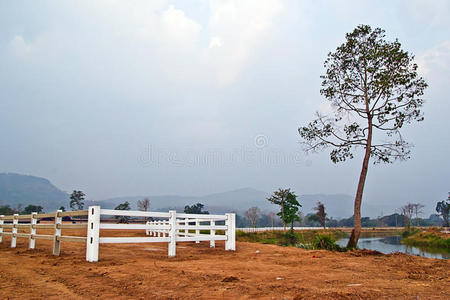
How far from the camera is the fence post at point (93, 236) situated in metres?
Answer: 7.28

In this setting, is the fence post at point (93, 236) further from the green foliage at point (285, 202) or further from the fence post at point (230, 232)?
the green foliage at point (285, 202)

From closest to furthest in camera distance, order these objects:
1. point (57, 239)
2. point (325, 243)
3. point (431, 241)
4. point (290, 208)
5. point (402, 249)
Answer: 1. point (57, 239)
2. point (325, 243)
3. point (402, 249)
4. point (431, 241)
5. point (290, 208)

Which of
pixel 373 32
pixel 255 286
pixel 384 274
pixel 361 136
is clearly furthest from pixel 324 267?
pixel 373 32

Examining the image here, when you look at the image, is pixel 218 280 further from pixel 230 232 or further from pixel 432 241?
pixel 432 241

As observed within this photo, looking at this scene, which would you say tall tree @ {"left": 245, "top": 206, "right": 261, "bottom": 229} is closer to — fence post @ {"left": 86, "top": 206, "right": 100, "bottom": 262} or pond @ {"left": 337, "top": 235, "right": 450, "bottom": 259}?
pond @ {"left": 337, "top": 235, "right": 450, "bottom": 259}

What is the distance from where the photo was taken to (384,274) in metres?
6.23

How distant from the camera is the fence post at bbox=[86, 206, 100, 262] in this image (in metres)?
7.28

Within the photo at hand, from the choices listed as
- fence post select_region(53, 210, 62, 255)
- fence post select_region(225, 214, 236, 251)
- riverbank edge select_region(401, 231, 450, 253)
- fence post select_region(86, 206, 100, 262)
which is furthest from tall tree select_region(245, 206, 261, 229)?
fence post select_region(86, 206, 100, 262)

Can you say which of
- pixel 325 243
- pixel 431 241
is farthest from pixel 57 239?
pixel 431 241

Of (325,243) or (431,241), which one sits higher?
(325,243)

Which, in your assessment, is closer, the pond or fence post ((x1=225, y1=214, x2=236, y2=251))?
fence post ((x1=225, y1=214, x2=236, y2=251))

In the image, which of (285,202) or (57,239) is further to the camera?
(285,202)

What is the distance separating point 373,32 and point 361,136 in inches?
192

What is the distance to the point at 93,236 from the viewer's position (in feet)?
24.1
